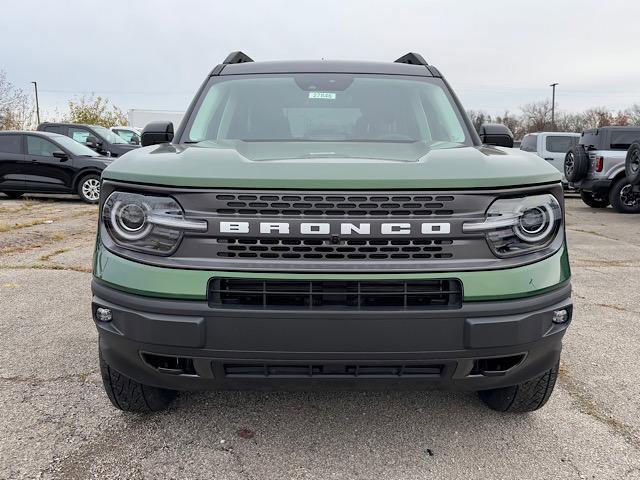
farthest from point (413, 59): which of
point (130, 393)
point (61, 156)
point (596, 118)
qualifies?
point (596, 118)

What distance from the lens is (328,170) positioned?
6.57ft

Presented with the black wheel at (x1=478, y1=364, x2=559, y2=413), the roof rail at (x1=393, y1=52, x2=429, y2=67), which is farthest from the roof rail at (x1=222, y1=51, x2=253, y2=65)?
the black wheel at (x1=478, y1=364, x2=559, y2=413)

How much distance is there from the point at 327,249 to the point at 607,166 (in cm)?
1190

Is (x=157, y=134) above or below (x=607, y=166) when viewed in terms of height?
above

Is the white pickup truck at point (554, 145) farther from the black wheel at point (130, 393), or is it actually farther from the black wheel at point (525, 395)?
the black wheel at point (130, 393)

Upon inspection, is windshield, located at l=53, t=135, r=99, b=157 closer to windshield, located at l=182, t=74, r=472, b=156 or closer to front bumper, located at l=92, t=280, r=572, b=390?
windshield, located at l=182, t=74, r=472, b=156

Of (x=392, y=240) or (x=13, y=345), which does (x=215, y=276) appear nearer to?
(x=392, y=240)

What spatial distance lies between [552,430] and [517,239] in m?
1.06

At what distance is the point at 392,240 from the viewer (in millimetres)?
1967

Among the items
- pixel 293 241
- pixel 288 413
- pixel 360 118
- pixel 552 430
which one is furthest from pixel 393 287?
pixel 360 118

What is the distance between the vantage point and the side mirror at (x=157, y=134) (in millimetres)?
3353

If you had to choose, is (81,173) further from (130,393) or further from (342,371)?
(342,371)

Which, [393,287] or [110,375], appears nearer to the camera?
[393,287]

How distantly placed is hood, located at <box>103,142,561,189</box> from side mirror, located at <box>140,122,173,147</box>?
1.04 m
